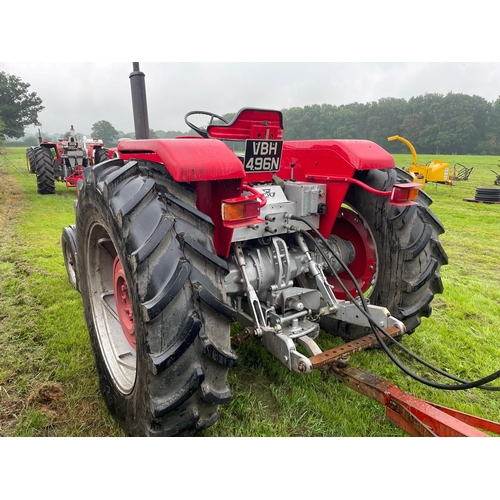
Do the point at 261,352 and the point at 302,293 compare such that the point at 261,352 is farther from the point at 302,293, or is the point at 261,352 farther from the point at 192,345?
the point at 192,345

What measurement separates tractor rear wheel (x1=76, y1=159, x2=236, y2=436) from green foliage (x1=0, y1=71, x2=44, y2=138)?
17491 mm

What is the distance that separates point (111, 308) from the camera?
2.54 meters

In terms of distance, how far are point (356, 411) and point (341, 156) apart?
156 centimetres

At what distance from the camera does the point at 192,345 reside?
1.58 meters

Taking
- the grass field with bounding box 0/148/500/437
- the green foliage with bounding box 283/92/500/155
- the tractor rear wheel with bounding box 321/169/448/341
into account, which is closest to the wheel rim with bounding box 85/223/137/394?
the grass field with bounding box 0/148/500/437

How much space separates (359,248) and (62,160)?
1152 centimetres

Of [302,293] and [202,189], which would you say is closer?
[202,189]

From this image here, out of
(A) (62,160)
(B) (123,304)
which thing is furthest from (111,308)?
(A) (62,160)

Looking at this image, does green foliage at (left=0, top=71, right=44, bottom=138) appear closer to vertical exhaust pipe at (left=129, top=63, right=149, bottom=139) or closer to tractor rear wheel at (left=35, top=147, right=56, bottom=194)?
tractor rear wheel at (left=35, top=147, right=56, bottom=194)

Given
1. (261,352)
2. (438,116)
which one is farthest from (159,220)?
(438,116)

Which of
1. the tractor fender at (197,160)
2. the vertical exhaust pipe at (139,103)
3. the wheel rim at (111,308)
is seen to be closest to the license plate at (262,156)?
the tractor fender at (197,160)

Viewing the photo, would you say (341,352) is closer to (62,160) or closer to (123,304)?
(123,304)

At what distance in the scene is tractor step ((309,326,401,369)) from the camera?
1.99m

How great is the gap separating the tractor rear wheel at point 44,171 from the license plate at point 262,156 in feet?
33.6
